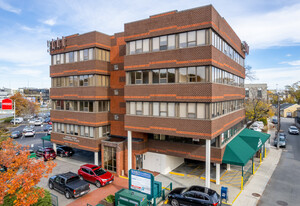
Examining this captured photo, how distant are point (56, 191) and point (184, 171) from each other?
13.3 metres

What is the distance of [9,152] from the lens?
12.0 meters

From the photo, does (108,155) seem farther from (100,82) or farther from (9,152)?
(9,152)

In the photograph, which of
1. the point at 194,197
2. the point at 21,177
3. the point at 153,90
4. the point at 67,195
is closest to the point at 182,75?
the point at 153,90

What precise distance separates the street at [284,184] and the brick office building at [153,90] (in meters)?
4.72

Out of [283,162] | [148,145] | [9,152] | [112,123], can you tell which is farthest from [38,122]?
[283,162]

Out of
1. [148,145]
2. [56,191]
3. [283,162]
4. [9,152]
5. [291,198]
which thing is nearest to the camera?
[9,152]

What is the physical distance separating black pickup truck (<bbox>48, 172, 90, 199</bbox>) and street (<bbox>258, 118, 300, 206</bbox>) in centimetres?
1458

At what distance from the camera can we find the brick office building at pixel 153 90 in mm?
18109

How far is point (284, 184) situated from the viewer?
20156mm

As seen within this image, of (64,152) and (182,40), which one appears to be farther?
(64,152)

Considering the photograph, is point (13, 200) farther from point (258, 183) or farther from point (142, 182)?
point (258, 183)

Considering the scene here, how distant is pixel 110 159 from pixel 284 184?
18.1 m

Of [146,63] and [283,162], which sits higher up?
[146,63]

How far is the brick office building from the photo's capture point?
18.1 m
